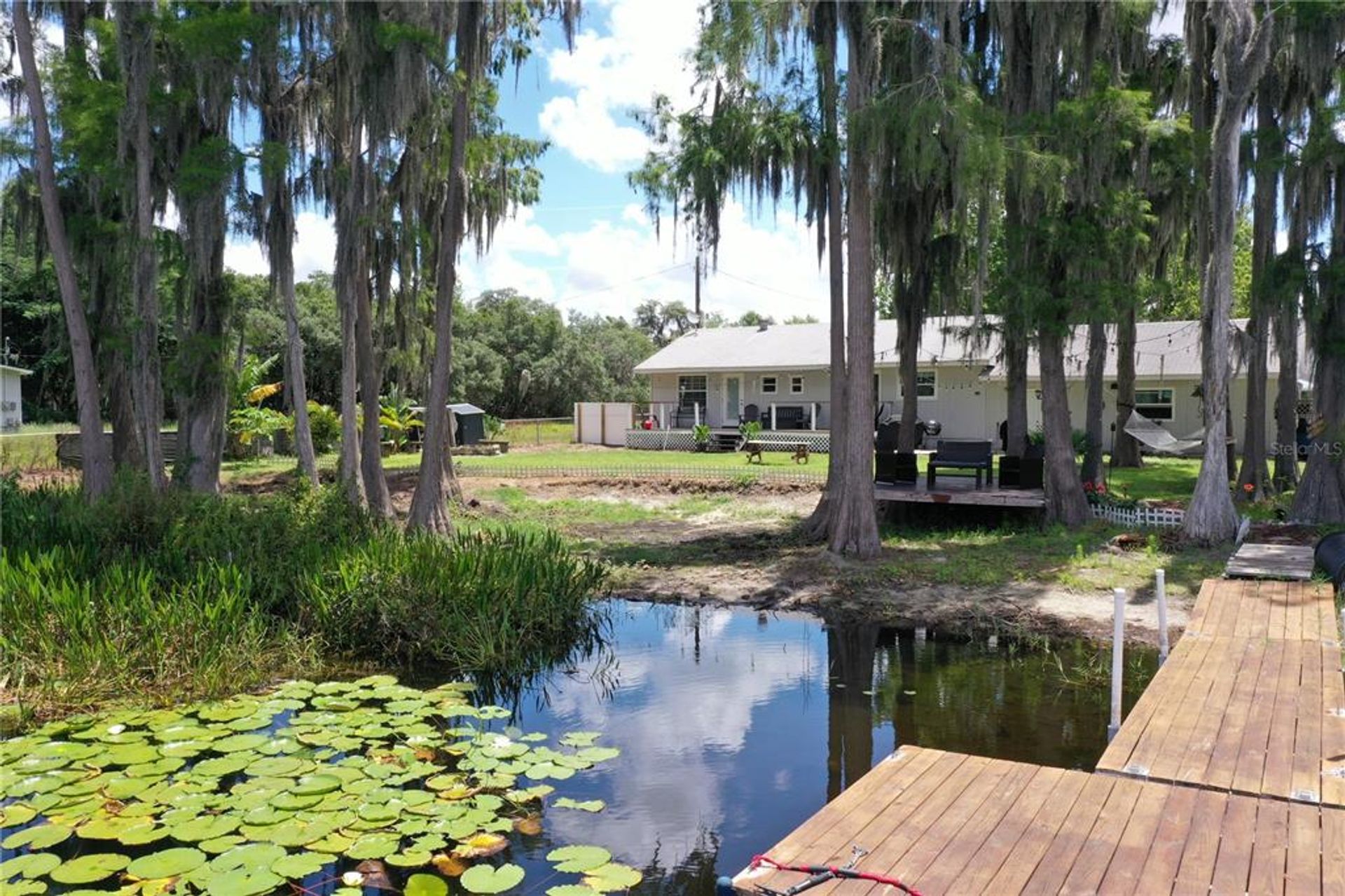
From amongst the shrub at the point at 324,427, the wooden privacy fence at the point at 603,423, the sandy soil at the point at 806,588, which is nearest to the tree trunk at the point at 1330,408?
the sandy soil at the point at 806,588

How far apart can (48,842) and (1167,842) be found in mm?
4923

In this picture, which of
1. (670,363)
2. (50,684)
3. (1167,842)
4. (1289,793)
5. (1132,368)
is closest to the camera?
(1167,842)

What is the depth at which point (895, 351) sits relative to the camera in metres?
21.7

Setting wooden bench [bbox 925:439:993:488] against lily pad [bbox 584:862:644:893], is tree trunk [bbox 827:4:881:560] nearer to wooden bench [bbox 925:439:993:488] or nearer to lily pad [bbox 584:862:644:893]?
wooden bench [bbox 925:439:993:488]

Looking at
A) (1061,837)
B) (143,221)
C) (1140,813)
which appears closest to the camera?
(1061,837)

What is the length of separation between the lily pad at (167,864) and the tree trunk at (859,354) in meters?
9.14

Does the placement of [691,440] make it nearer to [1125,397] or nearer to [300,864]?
[1125,397]

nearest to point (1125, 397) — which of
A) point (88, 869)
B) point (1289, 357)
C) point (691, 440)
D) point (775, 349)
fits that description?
point (1289, 357)

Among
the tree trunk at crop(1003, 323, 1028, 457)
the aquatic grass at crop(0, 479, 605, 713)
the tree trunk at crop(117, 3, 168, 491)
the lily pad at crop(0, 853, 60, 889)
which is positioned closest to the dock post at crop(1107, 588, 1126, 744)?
the aquatic grass at crop(0, 479, 605, 713)

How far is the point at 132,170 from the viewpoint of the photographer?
14.0m

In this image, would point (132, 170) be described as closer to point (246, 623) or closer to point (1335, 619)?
point (246, 623)

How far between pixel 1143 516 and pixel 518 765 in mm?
10746

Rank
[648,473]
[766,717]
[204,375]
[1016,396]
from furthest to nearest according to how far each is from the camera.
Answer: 1. [648,473]
2. [1016,396]
3. [204,375]
4. [766,717]

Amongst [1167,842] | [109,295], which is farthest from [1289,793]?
[109,295]
